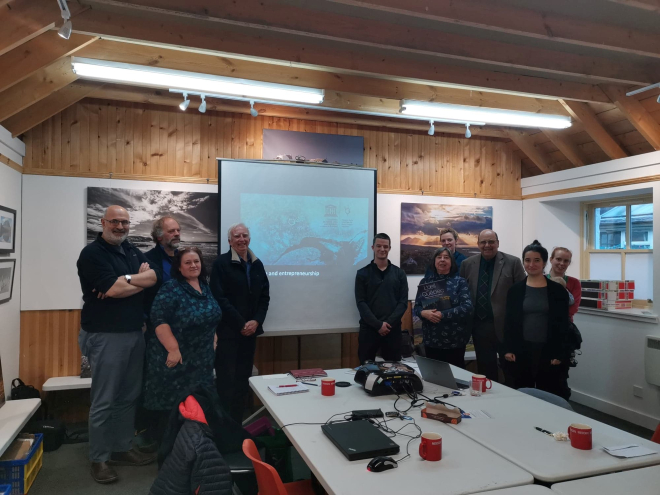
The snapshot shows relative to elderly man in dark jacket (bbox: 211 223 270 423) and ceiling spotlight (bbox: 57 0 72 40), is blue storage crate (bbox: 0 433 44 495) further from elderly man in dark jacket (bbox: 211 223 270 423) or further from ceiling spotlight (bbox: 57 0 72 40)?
ceiling spotlight (bbox: 57 0 72 40)

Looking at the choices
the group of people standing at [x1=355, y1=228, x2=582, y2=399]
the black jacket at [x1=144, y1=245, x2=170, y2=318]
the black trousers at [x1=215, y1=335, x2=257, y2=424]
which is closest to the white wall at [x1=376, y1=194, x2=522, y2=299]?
the group of people standing at [x1=355, y1=228, x2=582, y2=399]

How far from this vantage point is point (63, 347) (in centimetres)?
417

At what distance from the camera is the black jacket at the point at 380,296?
3979 mm

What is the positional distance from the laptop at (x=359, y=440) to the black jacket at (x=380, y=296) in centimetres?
202

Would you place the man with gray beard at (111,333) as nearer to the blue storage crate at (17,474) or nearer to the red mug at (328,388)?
the blue storage crate at (17,474)

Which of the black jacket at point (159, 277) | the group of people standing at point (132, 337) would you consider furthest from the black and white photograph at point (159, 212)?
the group of people standing at point (132, 337)

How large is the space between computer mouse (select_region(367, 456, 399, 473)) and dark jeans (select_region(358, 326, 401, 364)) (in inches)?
94.8

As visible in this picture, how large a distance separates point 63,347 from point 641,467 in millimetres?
4387

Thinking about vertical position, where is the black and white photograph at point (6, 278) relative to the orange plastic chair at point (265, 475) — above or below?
above

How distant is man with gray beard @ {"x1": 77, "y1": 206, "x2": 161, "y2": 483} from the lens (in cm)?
299

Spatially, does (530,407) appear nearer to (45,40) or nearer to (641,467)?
(641,467)

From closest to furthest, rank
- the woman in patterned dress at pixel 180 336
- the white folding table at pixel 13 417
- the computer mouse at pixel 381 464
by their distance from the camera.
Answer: the computer mouse at pixel 381 464 → the white folding table at pixel 13 417 → the woman in patterned dress at pixel 180 336

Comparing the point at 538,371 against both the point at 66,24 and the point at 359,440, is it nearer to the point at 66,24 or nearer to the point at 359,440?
the point at 359,440

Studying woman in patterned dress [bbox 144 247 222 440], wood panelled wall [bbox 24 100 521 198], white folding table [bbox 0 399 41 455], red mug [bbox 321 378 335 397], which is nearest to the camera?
red mug [bbox 321 378 335 397]
